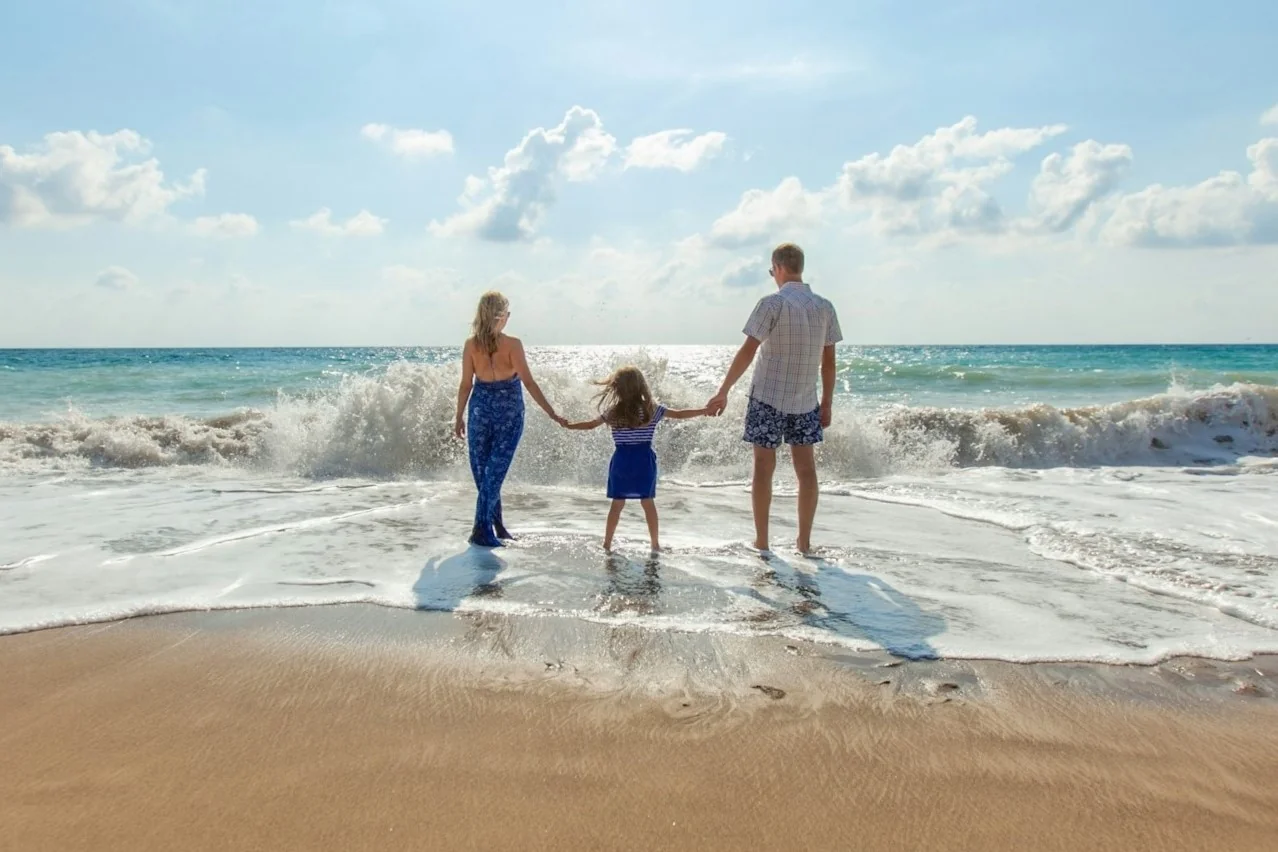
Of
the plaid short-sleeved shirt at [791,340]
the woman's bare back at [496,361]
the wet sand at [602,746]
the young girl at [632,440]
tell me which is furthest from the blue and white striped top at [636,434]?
the wet sand at [602,746]

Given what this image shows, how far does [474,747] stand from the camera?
2.68m

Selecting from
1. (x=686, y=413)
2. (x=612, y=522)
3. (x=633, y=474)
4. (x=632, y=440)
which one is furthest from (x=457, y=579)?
(x=686, y=413)

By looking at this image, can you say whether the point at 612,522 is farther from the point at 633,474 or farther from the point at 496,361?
the point at 496,361

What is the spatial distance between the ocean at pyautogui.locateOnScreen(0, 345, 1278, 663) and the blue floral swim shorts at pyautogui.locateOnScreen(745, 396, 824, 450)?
78 cm

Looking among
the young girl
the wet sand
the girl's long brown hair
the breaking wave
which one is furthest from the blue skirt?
the breaking wave

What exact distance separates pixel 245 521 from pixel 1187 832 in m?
6.23

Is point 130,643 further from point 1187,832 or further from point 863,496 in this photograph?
point 863,496

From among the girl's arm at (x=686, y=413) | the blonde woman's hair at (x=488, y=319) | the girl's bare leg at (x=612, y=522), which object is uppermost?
the blonde woman's hair at (x=488, y=319)

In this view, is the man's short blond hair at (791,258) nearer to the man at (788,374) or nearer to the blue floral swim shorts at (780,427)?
the man at (788,374)

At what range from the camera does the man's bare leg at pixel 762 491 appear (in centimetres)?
555

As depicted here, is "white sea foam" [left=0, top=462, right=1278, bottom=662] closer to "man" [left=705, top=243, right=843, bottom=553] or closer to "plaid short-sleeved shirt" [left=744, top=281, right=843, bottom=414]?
"man" [left=705, top=243, right=843, bottom=553]

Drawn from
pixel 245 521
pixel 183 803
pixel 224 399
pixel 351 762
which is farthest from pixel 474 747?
pixel 224 399

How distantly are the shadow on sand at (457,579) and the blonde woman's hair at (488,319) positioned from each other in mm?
1431

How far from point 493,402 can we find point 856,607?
2.94m
